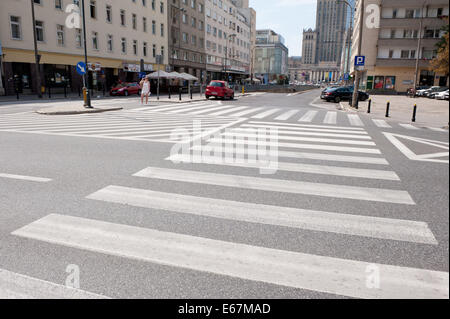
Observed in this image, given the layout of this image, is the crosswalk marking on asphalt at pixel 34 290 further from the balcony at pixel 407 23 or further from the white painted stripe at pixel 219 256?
the balcony at pixel 407 23

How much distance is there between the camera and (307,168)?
6.80m

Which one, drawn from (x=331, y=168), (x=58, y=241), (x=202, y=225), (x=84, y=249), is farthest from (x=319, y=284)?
(x=331, y=168)

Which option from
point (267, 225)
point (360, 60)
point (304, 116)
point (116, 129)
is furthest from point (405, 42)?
point (267, 225)

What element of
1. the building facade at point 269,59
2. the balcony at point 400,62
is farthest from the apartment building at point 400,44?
the building facade at point 269,59

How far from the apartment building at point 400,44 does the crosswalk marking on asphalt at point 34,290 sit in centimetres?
6049

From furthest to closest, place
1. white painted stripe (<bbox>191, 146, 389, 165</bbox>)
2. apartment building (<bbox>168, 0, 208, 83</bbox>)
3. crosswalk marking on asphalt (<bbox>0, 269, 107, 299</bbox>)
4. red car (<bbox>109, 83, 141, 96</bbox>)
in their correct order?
apartment building (<bbox>168, 0, 208, 83</bbox>) → red car (<bbox>109, 83, 141, 96</bbox>) → white painted stripe (<bbox>191, 146, 389, 165</bbox>) → crosswalk marking on asphalt (<bbox>0, 269, 107, 299</bbox>)

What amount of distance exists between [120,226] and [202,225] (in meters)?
0.91

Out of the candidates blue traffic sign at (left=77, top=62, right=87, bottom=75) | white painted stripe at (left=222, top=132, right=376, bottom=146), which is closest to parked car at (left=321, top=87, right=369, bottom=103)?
blue traffic sign at (left=77, top=62, right=87, bottom=75)

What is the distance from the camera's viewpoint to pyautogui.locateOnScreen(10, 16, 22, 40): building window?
30750 mm

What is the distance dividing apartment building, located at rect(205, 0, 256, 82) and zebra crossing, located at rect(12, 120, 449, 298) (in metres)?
69.1

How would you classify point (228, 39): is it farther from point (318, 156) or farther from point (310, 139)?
point (318, 156)

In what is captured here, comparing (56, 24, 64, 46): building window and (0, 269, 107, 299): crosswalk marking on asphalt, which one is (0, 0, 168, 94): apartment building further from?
(0, 269, 107, 299): crosswalk marking on asphalt

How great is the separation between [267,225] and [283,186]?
1.65m

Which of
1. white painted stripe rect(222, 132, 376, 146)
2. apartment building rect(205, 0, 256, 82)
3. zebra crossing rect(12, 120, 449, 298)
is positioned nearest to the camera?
zebra crossing rect(12, 120, 449, 298)
